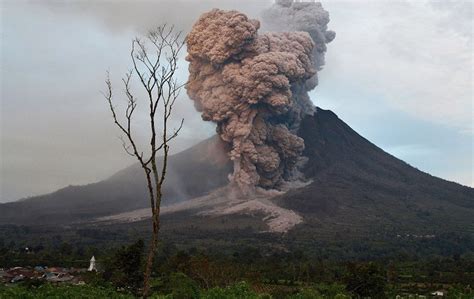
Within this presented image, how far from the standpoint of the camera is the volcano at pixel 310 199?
89.3 meters

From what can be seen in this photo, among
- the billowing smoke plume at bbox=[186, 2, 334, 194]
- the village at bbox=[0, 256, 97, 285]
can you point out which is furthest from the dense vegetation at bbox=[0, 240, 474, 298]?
the billowing smoke plume at bbox=[186, 2, 334, 194]

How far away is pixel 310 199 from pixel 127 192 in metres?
46.1

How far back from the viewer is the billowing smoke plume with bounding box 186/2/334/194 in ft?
269

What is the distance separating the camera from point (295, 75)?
281ft

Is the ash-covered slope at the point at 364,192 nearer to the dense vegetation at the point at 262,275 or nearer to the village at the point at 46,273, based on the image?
the dense vegetation at the point at 262,275

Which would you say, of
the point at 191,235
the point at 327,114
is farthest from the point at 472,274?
the point at 327,114

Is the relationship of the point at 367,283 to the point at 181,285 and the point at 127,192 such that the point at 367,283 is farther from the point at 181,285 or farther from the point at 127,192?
the point at 127,192

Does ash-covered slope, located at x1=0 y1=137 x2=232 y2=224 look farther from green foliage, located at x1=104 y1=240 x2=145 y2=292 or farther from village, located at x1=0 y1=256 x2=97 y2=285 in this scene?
green foliage, located at x1=104 y1=240 x2=145 y2=292

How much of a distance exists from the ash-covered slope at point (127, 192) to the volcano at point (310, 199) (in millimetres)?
244

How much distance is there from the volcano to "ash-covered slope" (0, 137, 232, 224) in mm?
244

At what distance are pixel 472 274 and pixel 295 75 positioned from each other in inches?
Result: 1862

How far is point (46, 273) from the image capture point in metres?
44.4

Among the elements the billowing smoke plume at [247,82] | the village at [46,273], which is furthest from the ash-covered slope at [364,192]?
the village at [46,273]

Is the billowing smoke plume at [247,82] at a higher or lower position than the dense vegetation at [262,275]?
higher
